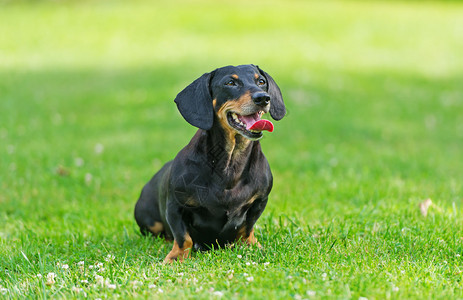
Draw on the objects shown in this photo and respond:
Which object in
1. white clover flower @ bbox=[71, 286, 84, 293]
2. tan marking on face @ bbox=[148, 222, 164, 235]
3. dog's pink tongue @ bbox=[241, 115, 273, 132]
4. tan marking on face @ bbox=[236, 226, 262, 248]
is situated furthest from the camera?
tan marking on face @ bbox=[148, 222, 164, 235]

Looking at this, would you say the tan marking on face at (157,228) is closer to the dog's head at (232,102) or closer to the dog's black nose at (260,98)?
the dog's head at (232,102)

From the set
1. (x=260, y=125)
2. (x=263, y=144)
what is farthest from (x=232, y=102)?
(x=263, y=144)

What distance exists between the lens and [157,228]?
15.6 feet

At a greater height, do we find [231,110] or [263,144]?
[231,110]

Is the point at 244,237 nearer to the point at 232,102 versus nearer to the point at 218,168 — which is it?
the point at 218,168

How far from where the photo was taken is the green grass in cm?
361

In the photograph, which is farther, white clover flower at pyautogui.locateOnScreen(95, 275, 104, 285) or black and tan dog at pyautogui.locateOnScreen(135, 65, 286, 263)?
black and tan dog at pyautogui.locateOnScreen(135, 65, 286, 263)

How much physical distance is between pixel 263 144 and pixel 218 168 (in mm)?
4618

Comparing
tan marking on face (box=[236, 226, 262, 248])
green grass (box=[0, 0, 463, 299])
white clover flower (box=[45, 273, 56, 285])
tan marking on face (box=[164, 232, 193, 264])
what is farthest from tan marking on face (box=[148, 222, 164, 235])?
white clover flower (box=[45, 273, 56, 285])

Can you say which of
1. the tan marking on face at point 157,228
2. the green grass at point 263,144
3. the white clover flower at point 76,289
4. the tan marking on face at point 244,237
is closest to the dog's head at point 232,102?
the tan marking on face at point 244,237

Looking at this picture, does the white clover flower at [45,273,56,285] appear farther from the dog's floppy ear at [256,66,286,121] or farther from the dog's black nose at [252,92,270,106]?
the dog's floppy ear at [256,66,286,121]

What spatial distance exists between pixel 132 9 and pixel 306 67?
31.9ft

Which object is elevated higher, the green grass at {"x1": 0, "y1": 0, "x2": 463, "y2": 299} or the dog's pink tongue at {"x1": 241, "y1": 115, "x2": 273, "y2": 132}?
the dog's pink tongue at {"x1": 241, "y1": 115, "x2": 273, "y2": 132}

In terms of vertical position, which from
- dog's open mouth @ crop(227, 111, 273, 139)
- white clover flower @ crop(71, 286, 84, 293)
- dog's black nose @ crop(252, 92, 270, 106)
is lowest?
white clover flower @ crop(71, 286, 84, 293)
